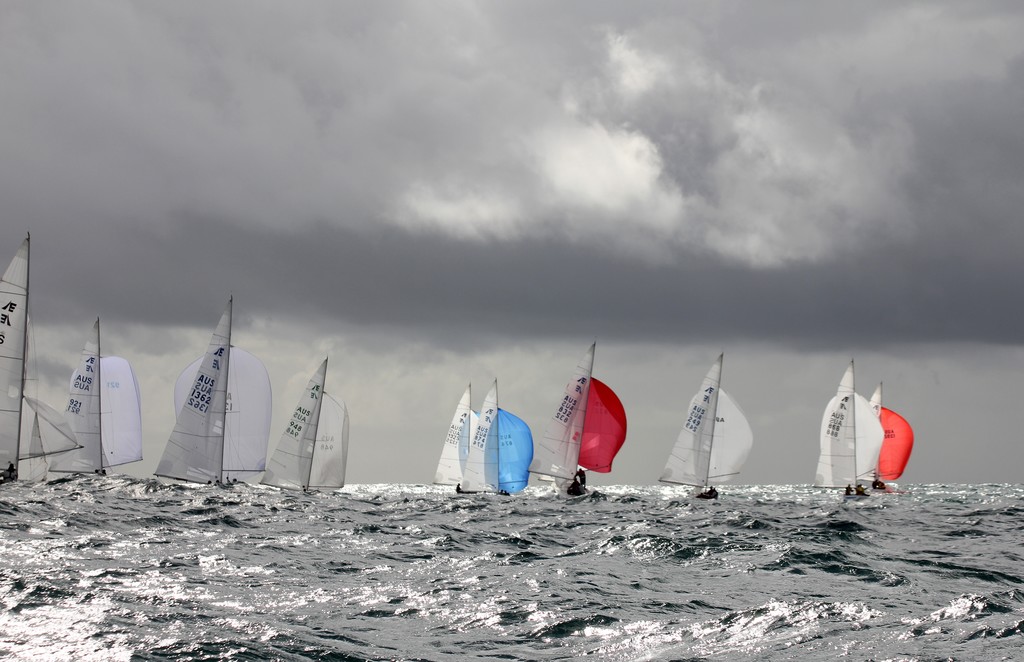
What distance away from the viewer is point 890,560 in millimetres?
26641

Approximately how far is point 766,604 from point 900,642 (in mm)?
3511

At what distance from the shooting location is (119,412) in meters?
62.2

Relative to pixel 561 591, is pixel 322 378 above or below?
above

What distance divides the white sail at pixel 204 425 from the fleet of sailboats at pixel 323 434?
46 mm

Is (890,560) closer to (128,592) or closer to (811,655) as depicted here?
(811,655)

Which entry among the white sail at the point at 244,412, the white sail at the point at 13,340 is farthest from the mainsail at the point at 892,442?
the white sail at the point at 13,340

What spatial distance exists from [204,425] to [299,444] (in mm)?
6790

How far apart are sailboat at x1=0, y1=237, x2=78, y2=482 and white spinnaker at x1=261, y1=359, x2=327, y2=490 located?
44.4ft

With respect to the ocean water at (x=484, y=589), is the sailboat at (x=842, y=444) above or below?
above

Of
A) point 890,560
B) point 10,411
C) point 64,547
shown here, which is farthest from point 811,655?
point 10,411

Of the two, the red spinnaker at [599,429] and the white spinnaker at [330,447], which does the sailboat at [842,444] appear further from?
the white spinnaker at [330,447]

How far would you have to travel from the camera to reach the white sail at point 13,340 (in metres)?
42.4

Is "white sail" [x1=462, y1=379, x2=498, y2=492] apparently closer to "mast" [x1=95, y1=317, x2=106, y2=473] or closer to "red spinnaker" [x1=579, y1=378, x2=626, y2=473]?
"red spinnaker" [x1=579, y1=378, x2=626, y2=473]

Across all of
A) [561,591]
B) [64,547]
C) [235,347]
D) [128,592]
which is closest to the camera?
[128,592]
